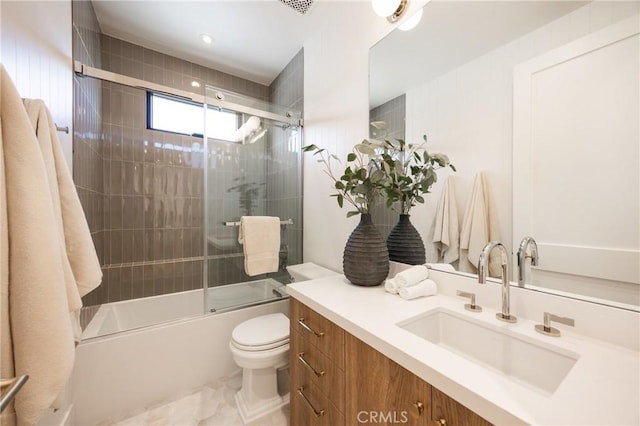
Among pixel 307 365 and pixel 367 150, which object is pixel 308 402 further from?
pixel 367 150

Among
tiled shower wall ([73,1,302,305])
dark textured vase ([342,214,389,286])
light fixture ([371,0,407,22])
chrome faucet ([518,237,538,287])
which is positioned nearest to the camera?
chrome faucet ([518,237,538,287])

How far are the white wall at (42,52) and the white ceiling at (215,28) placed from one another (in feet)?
2.35

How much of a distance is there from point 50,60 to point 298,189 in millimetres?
1590

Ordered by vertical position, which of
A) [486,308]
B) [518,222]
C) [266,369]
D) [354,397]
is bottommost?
[266,369]

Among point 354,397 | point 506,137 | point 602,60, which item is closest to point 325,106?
point 506,137

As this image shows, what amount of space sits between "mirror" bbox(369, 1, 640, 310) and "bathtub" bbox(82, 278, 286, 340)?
135 centimetres

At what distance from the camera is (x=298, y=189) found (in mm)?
2244

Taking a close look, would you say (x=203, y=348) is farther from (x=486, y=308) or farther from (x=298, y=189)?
(x=486, y=308)

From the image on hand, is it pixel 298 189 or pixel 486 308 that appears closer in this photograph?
pixel 486 308

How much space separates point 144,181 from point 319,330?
2.25 meters

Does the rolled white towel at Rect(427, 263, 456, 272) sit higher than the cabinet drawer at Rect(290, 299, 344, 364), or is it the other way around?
the rolled white towel at Rect(427, 263, 456, 272)

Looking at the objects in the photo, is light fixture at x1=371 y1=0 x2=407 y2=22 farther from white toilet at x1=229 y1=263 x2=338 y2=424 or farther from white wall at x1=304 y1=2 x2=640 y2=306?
white toilet at x1=229 y1=263 x2=338 y2=424

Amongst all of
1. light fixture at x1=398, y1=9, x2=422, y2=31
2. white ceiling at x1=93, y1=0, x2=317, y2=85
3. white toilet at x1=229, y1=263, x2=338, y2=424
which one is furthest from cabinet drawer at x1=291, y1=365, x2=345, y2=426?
white ceiling at x1=93, y1=0, x2=317, y2=85

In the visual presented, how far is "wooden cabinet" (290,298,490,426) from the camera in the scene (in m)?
0.62
